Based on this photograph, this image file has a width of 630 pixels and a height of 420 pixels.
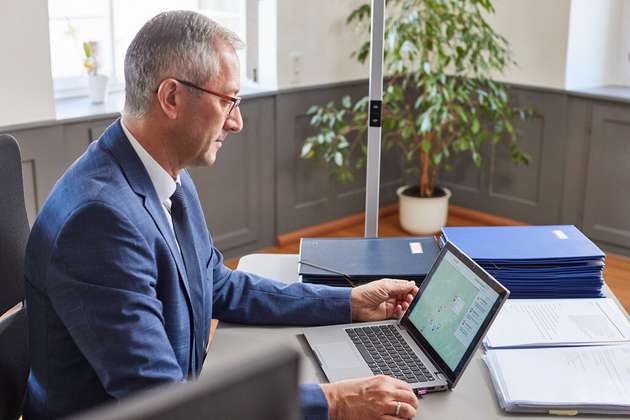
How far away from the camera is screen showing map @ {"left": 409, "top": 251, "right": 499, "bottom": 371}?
1.49 metres

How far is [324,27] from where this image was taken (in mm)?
4238

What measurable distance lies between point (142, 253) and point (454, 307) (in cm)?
57

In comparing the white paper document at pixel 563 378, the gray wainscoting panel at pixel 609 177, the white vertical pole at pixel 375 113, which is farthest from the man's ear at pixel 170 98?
the gray wainscoting panel at pixel 609 177

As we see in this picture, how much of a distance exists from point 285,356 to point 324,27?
3.70 meters

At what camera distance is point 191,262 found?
62.5 inches

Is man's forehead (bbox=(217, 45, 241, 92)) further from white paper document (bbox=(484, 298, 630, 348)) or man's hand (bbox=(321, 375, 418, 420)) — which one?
white paper document (bbox=(484, 298, 630, 348))

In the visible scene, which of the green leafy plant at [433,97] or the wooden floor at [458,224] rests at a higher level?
Result: the green leafy plant at [433,97]

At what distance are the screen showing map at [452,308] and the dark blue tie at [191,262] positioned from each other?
428 millimetres

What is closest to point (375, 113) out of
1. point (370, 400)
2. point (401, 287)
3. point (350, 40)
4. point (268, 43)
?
point (401, 287)

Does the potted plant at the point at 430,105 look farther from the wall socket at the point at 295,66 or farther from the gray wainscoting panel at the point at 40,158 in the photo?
the gray wainscoting panel at the point at 40,158

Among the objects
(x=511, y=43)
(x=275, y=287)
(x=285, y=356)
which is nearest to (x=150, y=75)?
(x=275, y=287)

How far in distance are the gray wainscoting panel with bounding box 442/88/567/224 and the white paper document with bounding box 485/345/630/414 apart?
2.84m

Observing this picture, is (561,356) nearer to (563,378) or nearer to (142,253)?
(563,378)

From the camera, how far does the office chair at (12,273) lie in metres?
1.67
